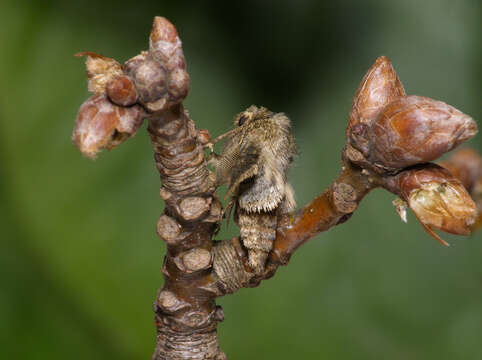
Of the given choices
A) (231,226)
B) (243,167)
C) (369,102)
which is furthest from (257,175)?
(231,226)

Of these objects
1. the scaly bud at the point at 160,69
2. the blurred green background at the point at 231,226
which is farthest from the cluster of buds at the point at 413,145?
the blurred green background at the point at 231,226

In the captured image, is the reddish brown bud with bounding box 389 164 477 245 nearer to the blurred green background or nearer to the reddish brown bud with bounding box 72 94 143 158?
the reddish brown bud with bounding box 72 94 143 158

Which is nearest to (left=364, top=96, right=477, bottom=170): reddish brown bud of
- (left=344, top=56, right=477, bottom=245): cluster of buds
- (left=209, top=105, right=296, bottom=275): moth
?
(left=344, top=56, right=477, bottom=245): cluster of buds

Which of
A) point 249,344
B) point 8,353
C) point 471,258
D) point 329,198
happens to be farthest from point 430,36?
point 8,353

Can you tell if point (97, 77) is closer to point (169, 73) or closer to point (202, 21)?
point (169, 73)

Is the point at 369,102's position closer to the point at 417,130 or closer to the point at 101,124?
the point at 417,130
